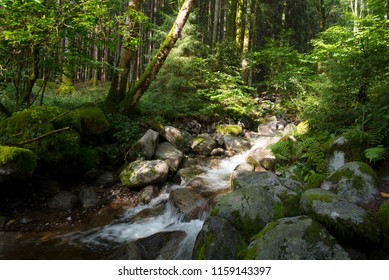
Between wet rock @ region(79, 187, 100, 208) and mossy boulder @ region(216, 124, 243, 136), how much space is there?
6636mm

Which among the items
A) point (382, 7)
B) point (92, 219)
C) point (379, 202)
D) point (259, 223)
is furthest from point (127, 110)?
point (382, 7)

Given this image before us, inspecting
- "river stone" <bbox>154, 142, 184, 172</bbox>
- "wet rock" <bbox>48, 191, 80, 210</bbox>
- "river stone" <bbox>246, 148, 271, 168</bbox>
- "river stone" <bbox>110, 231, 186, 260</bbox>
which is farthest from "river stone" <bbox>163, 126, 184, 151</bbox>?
"river stone" <bbox>110, 231, 186, 260</bbox>

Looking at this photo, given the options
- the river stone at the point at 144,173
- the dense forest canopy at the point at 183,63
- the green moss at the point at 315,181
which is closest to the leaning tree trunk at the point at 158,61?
the dense forest canopy at the point at 183,63

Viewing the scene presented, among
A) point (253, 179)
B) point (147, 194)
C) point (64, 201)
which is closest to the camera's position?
point (253, 179)

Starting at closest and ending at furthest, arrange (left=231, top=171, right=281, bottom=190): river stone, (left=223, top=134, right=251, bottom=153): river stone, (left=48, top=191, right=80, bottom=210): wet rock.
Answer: (left=231, top=171, right=281, bottom=190): river stone < (left=48, top=191, right=80, bottom=210): wet rock < (left=223, top=134, right=251, bottom=153): river stone

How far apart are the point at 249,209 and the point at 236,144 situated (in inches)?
250

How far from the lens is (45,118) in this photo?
6676 millimetres

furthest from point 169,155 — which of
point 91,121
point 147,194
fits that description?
point 91,121

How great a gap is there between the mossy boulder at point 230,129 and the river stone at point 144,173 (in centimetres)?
505

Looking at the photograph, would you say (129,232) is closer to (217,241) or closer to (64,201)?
(64,201)

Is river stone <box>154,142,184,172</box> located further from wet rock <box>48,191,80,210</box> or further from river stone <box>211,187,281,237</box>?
river stone <box>211,187,281,237</box>

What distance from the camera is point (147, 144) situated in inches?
317

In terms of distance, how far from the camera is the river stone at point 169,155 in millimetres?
7996

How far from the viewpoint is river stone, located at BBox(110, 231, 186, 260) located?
4.41 m
